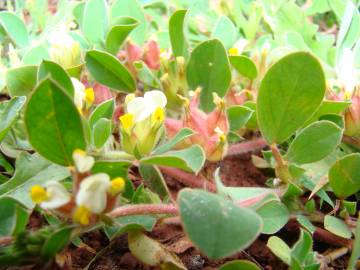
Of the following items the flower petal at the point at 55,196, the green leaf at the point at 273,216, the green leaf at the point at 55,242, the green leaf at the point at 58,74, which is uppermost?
the green leaf at the point at 58,74

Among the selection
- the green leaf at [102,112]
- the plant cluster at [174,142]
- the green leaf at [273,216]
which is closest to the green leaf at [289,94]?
the plant cluster at [174,142]

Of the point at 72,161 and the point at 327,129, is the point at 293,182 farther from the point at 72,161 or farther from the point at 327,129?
the point at 72,161

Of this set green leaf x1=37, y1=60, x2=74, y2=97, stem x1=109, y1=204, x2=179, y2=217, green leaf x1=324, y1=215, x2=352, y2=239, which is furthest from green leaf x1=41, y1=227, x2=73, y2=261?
green leaf x1=324, y1=215, x2=352, y2=239

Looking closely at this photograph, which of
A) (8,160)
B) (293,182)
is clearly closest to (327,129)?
(293,182)

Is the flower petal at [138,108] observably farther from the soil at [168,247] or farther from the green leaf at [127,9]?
the green leaf at [127,9]

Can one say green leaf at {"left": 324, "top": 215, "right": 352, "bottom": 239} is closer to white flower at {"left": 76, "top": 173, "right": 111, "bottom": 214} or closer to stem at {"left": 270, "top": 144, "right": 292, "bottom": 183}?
stem at {"left": 270, "top": 144, "right": 292, "bottom": 183}

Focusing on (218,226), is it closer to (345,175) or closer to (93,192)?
(93,192)
